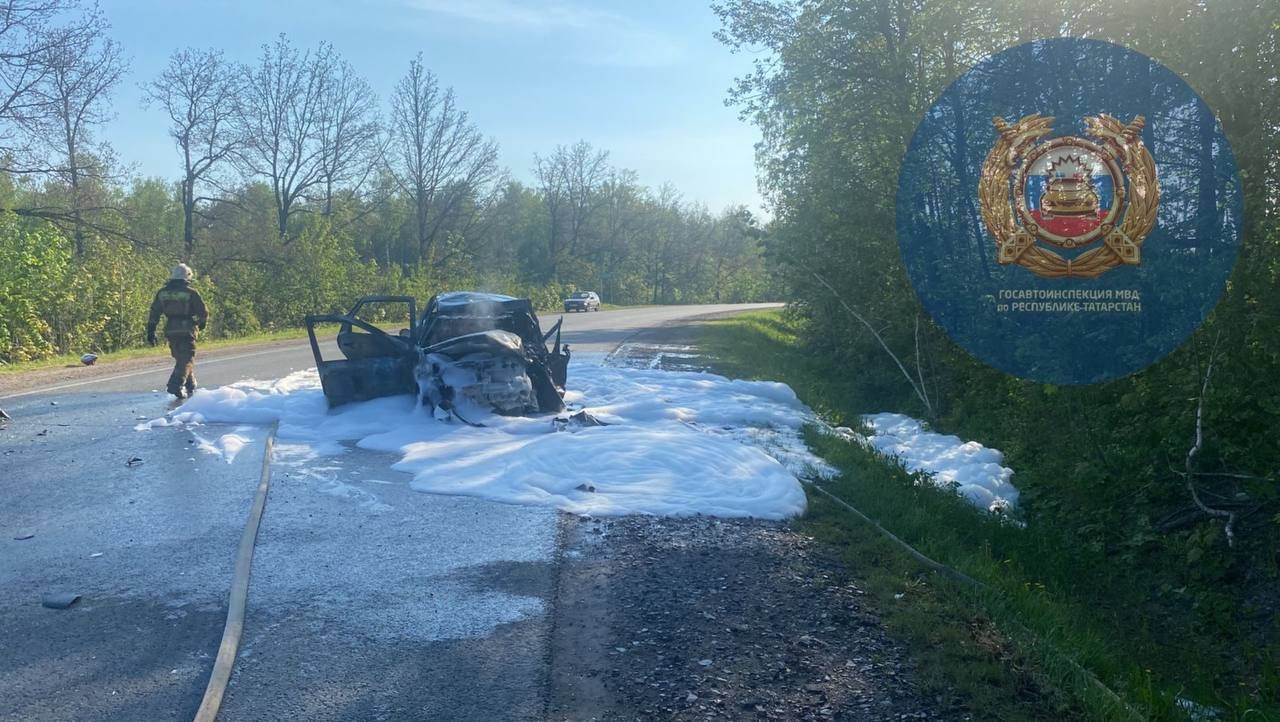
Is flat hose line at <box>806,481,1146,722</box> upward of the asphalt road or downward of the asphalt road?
downward

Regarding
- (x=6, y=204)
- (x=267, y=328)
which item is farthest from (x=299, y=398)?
(x=267, y=328)

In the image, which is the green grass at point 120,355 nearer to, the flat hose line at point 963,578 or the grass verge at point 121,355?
the grass verge at point 121,355

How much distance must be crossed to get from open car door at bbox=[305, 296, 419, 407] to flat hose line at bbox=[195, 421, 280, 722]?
13.2ft

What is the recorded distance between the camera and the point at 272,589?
550 cm

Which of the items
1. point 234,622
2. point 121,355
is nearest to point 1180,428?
point 234,622

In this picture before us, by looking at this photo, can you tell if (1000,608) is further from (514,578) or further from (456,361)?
(456,361)

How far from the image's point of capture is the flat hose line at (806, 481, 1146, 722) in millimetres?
4227

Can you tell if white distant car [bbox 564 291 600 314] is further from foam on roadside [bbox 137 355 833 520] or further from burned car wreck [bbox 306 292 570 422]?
burned car wreck [bbox 306 292 570 422]

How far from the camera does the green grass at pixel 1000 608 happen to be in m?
4.39

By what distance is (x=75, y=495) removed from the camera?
7832 mm

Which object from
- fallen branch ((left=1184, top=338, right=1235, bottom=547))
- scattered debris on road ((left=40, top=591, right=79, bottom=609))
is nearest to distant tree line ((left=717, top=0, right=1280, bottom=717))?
fallen branch ((left=1184, top=338, right=1235, bottom=547))

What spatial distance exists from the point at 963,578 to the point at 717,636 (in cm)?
201

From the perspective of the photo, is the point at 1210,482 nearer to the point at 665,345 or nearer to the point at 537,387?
the point at 537,387

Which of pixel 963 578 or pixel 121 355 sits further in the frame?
pixel 121 355
